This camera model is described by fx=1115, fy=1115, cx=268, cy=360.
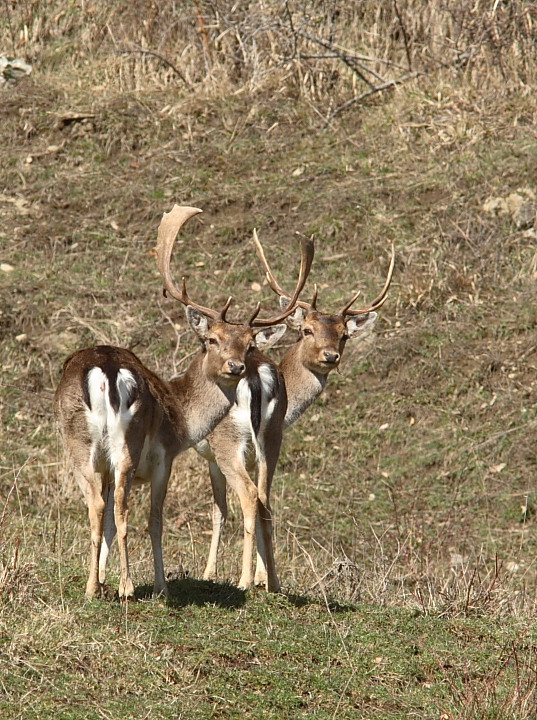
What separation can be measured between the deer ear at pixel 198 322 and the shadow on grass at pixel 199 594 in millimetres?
1617

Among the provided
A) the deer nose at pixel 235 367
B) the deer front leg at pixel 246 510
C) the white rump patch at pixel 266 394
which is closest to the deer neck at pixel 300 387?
the white rump patch at pixel 266 394

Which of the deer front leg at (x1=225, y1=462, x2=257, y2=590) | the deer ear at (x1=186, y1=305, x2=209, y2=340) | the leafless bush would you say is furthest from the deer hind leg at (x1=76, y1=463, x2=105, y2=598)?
the leafless bush

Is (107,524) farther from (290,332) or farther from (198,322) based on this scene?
Result: (290,332)

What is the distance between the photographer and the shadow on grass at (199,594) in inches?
253

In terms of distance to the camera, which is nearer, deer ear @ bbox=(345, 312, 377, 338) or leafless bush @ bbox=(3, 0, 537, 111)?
deer ear @ bbox=(345, 312, 377, 338)

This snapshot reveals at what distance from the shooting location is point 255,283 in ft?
41.2

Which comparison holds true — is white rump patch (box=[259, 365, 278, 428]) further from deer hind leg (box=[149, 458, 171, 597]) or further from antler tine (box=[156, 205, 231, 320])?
deer hind leg (box=[149, 458, 171, 597])

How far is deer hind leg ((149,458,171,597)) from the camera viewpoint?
6.49 metres

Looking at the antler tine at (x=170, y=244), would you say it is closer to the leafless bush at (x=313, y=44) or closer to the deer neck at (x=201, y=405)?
the deer neck at (x=201, y=405)

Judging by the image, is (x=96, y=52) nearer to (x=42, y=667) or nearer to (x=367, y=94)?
(x=367, y=94)

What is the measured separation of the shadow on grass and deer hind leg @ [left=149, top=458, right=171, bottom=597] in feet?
0.30

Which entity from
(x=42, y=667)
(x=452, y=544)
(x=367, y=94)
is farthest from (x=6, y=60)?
(x=42, y=667)

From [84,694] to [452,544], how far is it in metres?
5.29

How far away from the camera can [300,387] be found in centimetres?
842
